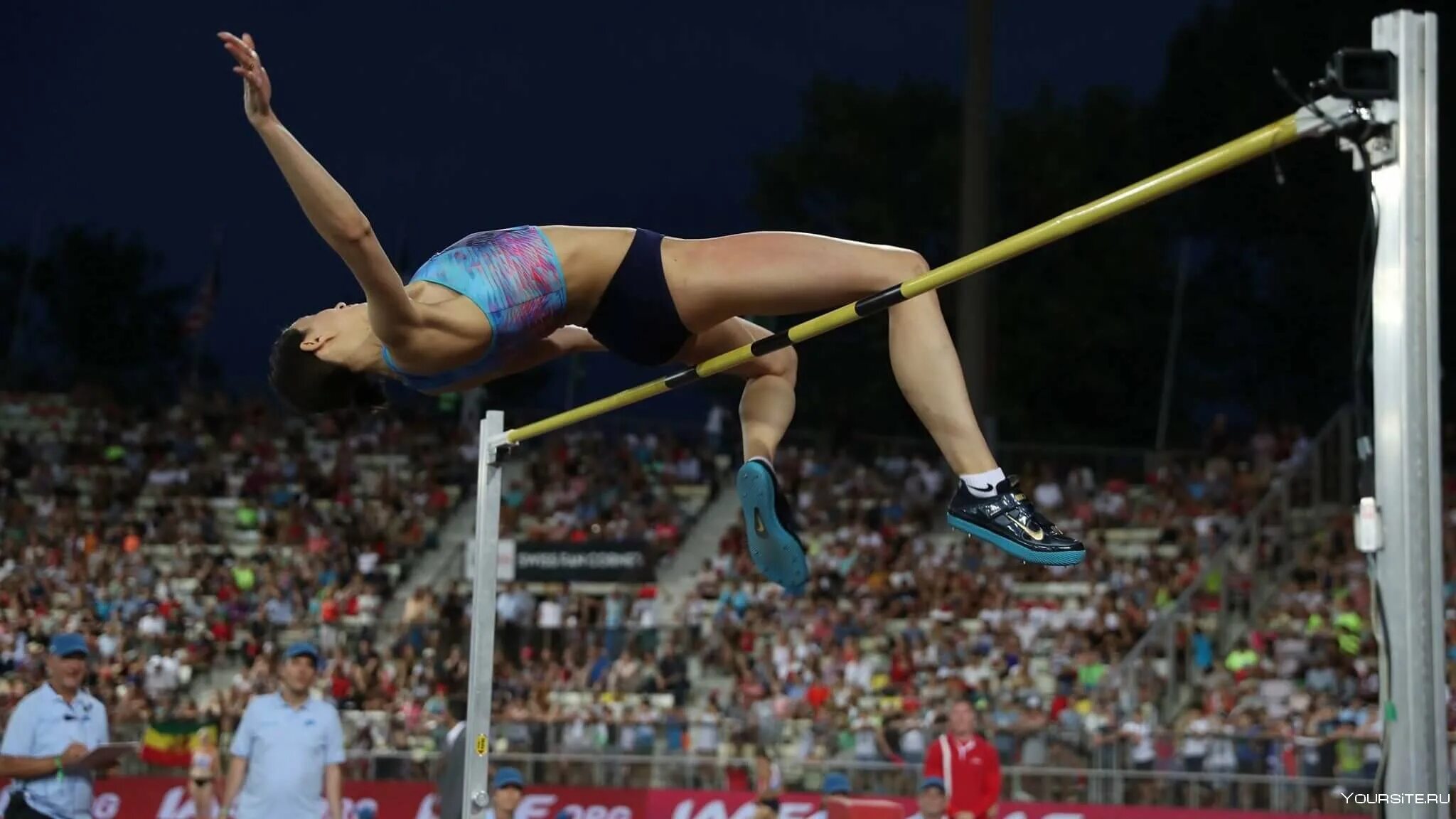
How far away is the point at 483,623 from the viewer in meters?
5.82

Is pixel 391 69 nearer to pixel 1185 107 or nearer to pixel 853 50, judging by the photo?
pixel 853 50

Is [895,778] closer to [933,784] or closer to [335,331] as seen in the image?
[933,784]

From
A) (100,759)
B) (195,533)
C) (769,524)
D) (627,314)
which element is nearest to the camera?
(627,314)

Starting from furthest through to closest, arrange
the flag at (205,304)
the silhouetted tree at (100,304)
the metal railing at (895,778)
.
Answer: the silhouetted tree at (100,304), the flag at (205,304), the metal railing at (895,778)

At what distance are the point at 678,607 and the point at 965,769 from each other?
23.2ft

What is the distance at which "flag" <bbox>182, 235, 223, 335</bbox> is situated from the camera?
82.0 feet

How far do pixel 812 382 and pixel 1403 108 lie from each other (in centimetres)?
2947

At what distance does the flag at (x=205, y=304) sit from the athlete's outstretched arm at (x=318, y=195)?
22215 millimetres

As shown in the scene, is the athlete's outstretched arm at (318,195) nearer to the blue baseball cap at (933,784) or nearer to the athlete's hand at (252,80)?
the athlete's hand at (252,80)

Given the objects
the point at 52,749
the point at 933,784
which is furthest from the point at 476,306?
the point at 933,784

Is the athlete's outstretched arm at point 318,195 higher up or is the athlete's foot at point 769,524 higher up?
the athlete's outstretched arm at point 318,195

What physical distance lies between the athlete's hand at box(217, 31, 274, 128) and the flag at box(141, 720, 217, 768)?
8.53 metres

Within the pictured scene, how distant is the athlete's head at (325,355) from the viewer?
4387mm

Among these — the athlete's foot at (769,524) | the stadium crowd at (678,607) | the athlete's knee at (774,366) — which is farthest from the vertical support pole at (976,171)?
the athlete's foot at (769,524)
